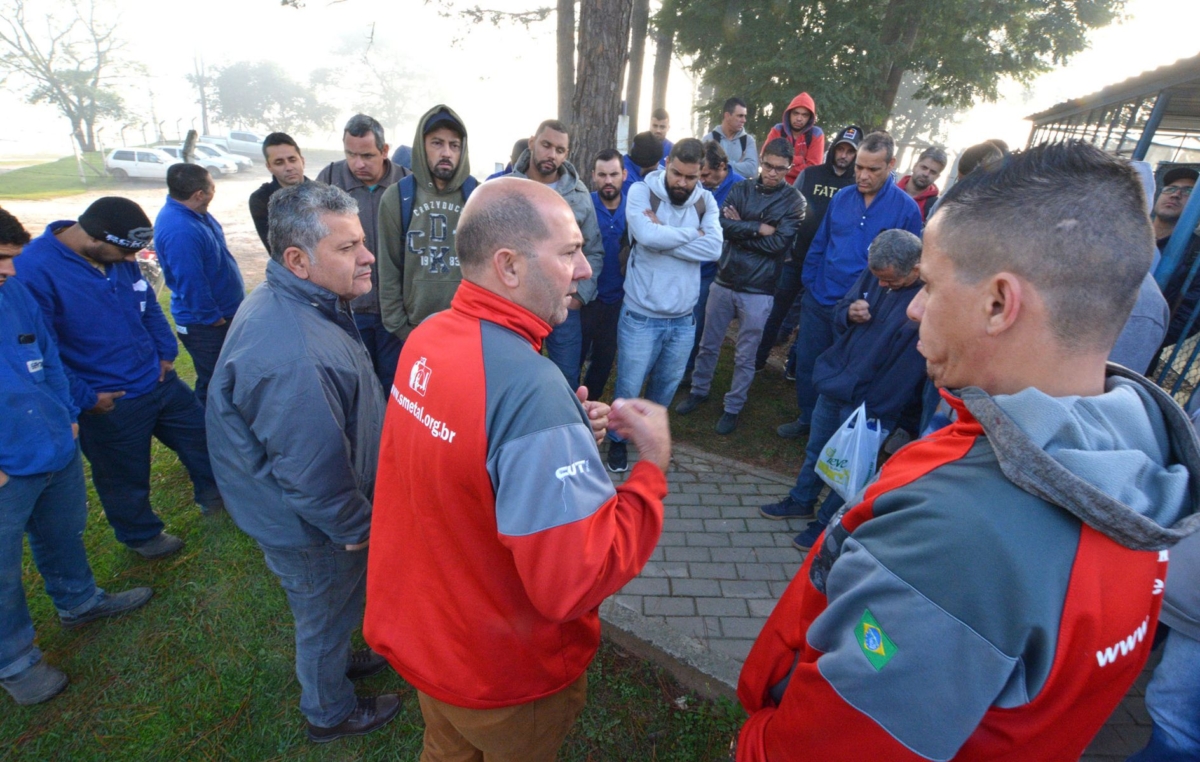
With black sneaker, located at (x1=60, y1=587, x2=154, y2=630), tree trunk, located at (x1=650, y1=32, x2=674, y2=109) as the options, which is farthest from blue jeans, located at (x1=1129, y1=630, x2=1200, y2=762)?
tree trunk, located at (x1=650, y1=32, x2=674, y2=109)

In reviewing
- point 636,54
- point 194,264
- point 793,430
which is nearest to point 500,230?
point 194,264

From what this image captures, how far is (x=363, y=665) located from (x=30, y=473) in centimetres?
172

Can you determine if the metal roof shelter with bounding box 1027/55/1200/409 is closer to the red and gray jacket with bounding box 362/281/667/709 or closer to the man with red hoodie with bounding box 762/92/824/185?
the red and gray jacket with bounding box 362/281/667/709

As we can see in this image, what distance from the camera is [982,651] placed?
94 cm

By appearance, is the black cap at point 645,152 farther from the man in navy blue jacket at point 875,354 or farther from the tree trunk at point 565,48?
the tree trunk at point 565,48

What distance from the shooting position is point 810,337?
4.91m

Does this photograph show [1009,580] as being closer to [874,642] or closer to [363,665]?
[874,642]

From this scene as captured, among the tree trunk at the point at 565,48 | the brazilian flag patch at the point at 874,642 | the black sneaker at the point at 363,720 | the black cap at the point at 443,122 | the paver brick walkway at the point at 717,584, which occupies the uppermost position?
the tree trunk at the point at 565,48

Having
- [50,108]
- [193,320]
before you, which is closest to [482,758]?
[193,320]

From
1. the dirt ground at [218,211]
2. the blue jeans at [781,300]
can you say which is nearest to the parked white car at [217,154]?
the dirt ground at [218,211]

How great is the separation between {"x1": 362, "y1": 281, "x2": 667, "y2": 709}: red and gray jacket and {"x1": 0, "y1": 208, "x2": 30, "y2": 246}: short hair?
2.09m

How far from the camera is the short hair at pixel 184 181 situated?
161 inches

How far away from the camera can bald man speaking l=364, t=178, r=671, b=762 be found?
1.36 meters

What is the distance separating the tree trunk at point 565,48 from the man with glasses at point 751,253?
9493 millimetres
